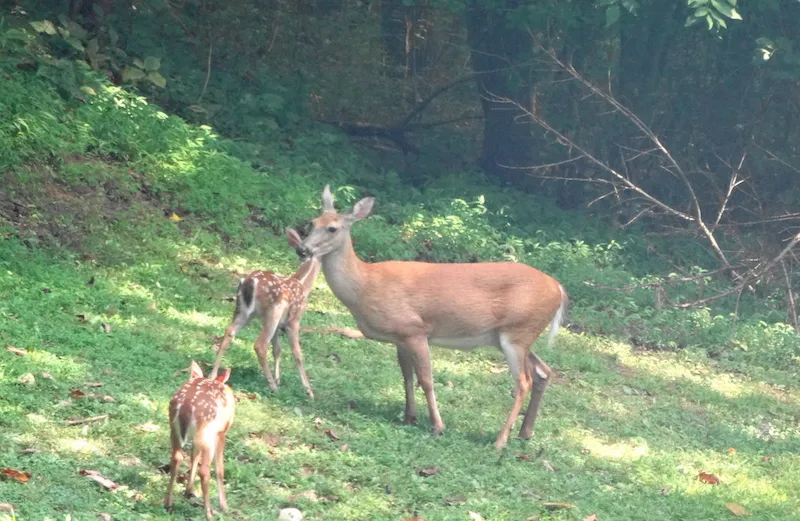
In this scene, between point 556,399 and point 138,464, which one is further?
point 556,399

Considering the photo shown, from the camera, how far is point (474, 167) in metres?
18.1

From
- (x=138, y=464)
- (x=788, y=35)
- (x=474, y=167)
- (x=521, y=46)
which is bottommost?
(x=138, y=464)

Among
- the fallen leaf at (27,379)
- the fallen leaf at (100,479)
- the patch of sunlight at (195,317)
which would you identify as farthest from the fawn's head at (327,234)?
the fallen leaf at (100,479)

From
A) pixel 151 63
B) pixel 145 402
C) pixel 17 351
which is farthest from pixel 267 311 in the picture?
pixel 151 63

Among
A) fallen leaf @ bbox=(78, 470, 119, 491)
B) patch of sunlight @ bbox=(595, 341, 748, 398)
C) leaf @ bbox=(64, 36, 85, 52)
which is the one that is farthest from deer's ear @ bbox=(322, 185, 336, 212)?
leaf @ bbox=(64, 36, 85, 52)

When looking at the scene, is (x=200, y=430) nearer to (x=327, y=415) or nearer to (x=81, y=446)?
(x=81, y=446)

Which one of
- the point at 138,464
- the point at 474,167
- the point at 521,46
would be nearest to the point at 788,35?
the point at 521,46

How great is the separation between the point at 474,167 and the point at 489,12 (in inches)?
94.9

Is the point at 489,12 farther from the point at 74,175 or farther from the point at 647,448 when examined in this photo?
the point at 647,448

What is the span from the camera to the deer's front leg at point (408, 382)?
26.6 feet

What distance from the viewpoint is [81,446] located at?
625 centimetres

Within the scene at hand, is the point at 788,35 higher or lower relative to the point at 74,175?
higher

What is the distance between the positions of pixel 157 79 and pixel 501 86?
5.71 metres

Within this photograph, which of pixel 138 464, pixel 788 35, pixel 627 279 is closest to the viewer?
pixel 138 464
